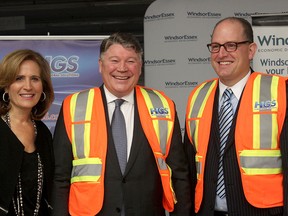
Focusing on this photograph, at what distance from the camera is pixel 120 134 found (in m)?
2.58

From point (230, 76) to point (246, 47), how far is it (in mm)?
196

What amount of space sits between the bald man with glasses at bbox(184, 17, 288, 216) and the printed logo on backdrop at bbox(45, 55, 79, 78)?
1845 mm

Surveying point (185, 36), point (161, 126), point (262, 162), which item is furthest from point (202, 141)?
point (185, 36)

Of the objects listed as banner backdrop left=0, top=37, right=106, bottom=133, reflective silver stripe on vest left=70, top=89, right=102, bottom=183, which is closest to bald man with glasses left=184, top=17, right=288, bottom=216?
reflective silver stripe on vest left=70, top=89, right=102, bottom=183

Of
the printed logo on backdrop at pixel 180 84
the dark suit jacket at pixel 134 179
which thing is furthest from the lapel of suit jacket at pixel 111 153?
the printed logo on backdrop at pixel 180 84

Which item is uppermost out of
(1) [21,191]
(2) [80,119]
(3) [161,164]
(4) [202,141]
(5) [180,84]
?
(5) [180,84]

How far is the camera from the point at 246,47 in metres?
2.68

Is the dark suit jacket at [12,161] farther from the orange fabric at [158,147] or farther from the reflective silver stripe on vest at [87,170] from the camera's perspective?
the orange fabric at [158,147]

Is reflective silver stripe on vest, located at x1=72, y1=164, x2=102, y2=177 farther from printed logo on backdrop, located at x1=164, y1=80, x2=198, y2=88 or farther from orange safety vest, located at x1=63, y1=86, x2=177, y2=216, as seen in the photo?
printed logo on backdrop, located at x1=164, y1=80, x2=198, y2=88

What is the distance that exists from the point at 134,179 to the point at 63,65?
2.09m

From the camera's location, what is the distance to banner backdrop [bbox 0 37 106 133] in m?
4.29

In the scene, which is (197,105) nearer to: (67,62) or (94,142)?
(94,142)

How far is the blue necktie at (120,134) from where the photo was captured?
2533mm

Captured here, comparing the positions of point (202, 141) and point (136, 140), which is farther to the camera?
point (202, 141)
